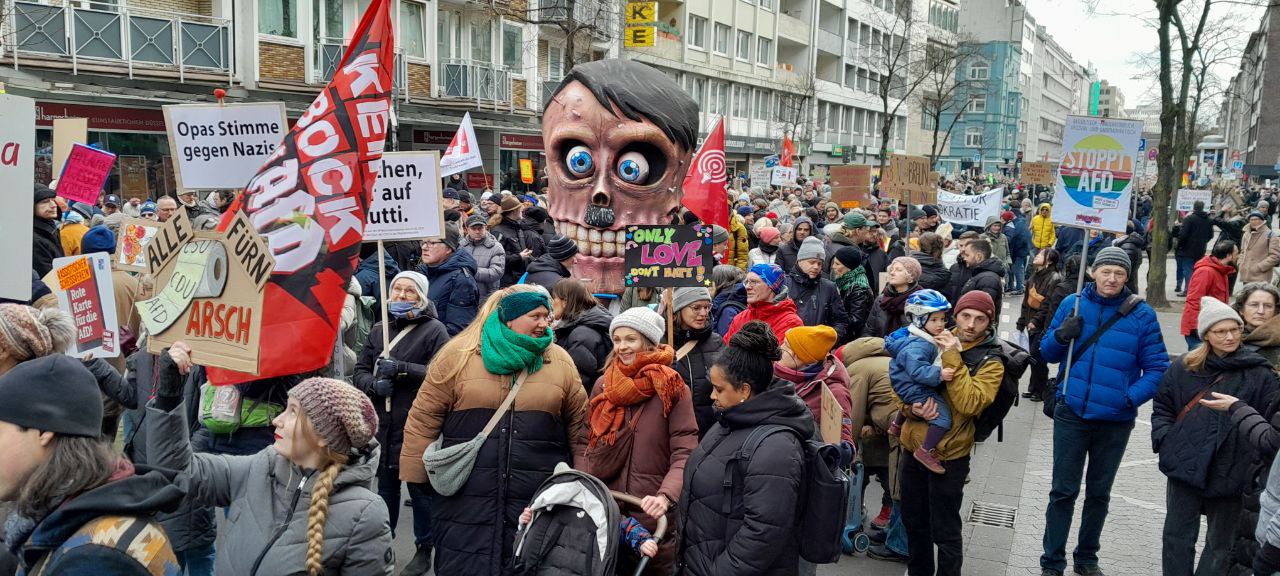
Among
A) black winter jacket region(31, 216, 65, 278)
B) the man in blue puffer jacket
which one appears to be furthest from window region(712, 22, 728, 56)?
the man in blue puffer jacket

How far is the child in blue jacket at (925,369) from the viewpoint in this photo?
16.7 ft

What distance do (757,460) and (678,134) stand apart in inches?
251

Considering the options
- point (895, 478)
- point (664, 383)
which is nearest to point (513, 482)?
point (664, 383)

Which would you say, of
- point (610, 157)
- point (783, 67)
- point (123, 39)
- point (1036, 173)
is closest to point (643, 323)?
point (610, 157)

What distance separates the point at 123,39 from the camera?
19703 mm

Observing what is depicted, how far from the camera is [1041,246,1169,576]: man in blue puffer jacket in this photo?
5602 millimetres

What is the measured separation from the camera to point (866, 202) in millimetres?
19016

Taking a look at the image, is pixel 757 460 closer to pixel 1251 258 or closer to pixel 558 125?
pixel 558 125

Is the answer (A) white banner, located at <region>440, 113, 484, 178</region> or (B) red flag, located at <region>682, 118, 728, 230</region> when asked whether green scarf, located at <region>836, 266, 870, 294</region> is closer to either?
(B) red flag, located at <region>682, 118, 728, 230</region>

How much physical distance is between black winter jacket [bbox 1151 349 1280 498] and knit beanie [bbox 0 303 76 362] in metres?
5.21

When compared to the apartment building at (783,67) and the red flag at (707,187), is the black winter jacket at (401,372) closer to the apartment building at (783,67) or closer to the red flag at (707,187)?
the red flag at (707,187)

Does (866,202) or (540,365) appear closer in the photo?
(540,365)

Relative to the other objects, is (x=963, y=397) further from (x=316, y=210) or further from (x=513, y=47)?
(x=513, y=47)

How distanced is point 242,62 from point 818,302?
60.3 ft
